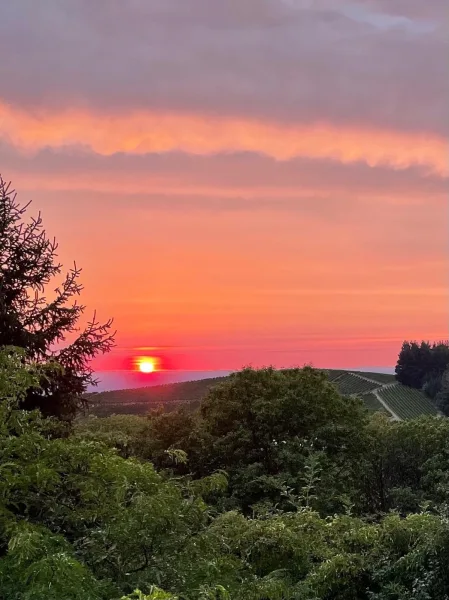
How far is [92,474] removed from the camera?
5305 millimetres

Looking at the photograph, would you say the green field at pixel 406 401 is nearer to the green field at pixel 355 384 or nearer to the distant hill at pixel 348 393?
the distant hill at pixel 348 393

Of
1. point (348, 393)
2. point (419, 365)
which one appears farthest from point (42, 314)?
point (419, 365)

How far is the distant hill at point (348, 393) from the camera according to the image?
199 ft

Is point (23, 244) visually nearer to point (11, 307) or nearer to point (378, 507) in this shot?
point (11, 307)

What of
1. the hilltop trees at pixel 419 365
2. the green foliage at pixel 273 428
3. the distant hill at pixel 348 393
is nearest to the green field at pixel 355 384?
the distant hill at pixel 348 393

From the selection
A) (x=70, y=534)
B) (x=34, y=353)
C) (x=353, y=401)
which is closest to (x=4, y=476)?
(x=70, y=534)

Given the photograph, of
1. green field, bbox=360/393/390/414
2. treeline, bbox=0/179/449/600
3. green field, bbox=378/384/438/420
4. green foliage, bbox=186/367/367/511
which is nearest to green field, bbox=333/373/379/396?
green field, bbox=360/393/390/414

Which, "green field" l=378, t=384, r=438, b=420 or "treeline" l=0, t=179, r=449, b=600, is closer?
"treeline" l=0, t=179, r=449, b=600

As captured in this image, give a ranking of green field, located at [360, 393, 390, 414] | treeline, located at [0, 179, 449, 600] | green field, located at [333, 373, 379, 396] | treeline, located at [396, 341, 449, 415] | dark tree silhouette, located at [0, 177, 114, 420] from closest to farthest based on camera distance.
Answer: treeline, located at [0, 179, 449, 600]
dark tree silhouette, located at [0, 177, 114, 420]
green field, located at [360, 393, 390, 414]
green field, located at [333, 373, 379, 396]
treeline, located at [396, 341, 449, 415]

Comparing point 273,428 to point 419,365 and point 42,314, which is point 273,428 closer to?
point 42,314

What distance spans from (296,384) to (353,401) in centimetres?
243

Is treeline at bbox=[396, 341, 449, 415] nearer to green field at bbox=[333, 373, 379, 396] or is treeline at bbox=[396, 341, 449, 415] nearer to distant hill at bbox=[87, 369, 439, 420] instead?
distant hill at bbox=[87, 369, 439, 420]

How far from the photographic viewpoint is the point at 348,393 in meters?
60.2

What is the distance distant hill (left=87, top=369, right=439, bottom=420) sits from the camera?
2388 inches
